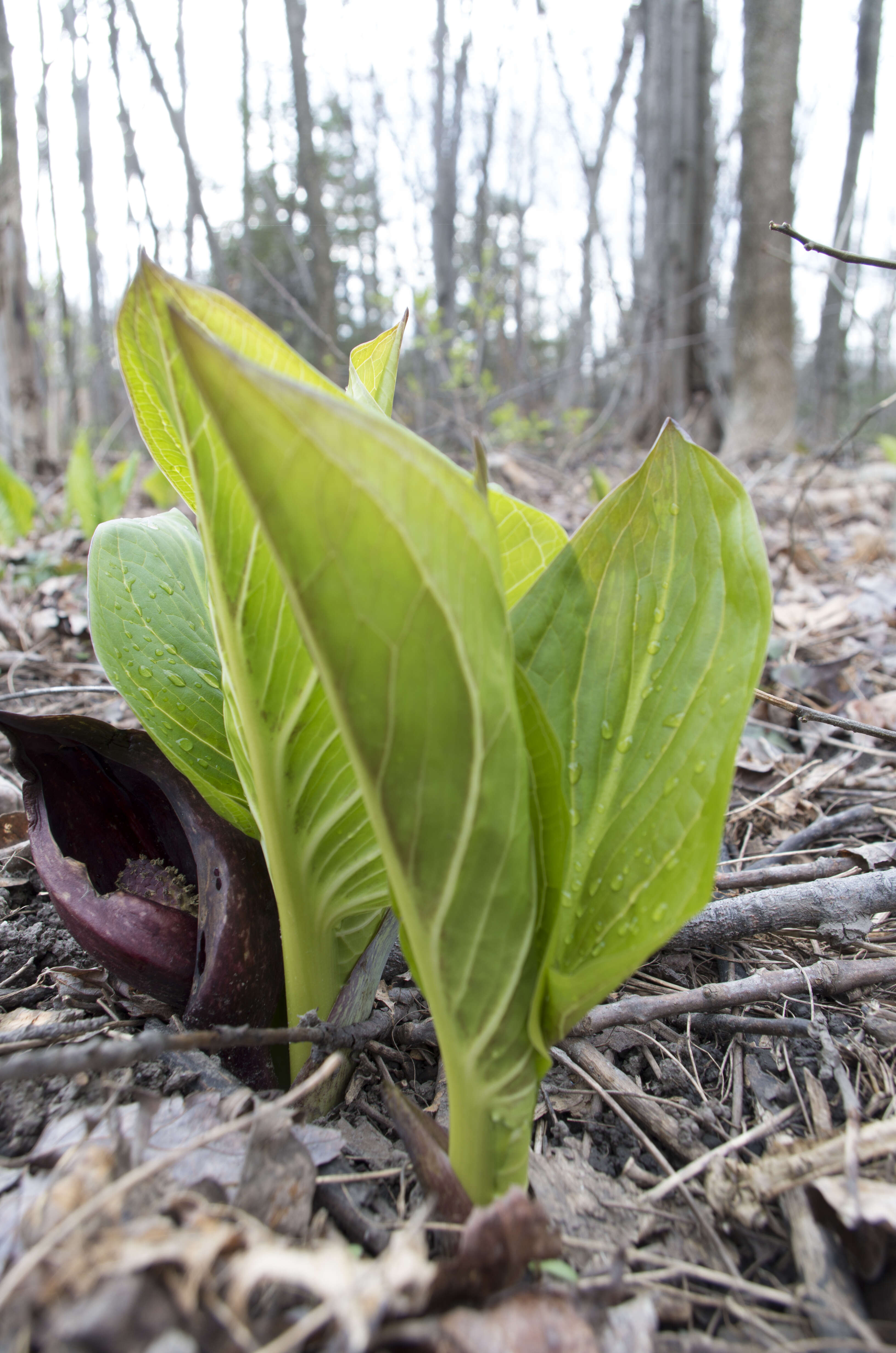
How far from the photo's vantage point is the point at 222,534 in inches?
26.1

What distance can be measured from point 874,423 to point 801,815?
65.1 ft

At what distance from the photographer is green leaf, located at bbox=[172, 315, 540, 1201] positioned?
491 millimetres

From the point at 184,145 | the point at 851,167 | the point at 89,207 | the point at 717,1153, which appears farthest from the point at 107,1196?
the point at 89,207

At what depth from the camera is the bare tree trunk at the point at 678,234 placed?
256 inches

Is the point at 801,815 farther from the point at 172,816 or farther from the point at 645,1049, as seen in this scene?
the point at 172,816

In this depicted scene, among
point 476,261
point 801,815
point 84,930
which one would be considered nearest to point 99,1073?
point 84,930

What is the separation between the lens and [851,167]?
10812mm

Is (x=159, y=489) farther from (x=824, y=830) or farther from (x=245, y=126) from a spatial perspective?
(x=245, y=126)

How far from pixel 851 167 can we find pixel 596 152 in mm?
5918

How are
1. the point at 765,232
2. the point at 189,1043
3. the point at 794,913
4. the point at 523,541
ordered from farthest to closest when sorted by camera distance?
the point at 765,232
the point at 794,913
the point at 523,541
the point at 189,1043

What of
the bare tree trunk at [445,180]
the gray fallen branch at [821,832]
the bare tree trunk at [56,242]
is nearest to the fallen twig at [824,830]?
the gray fallen branch at [821,832]

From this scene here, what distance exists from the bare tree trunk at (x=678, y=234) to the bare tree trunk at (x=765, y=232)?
1.14ft

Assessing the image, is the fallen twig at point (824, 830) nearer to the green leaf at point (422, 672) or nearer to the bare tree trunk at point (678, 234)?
the green leaf at point (422, 672)

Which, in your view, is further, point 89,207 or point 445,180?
point 89,207
